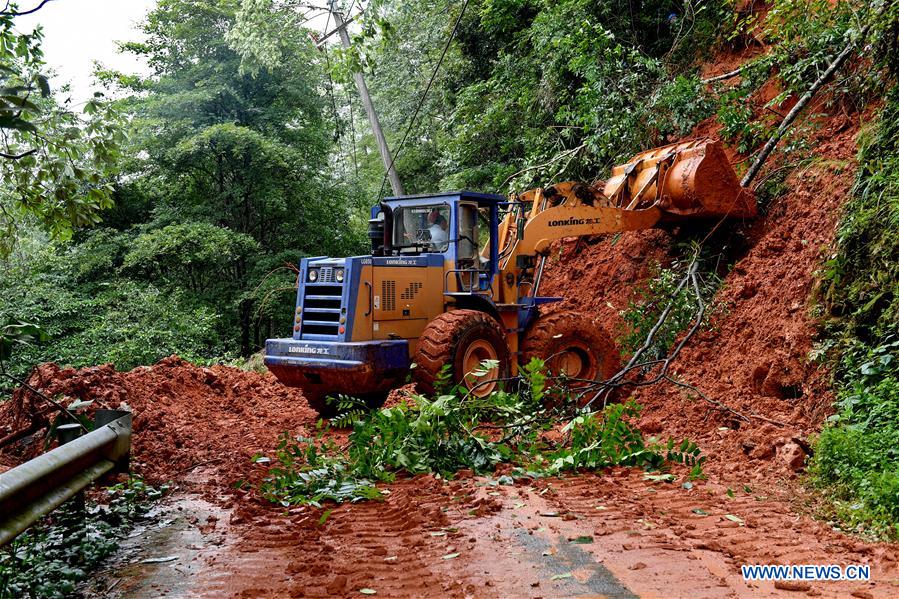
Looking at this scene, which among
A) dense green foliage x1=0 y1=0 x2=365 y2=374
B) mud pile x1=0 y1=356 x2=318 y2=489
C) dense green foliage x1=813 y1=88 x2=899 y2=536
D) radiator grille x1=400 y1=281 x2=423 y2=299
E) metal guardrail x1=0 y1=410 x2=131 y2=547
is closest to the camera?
metal guardrail x1=0 y1=410 x2=131 y2=547

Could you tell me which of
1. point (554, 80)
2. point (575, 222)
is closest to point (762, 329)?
point (575, 222)

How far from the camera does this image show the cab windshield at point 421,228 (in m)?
9.94

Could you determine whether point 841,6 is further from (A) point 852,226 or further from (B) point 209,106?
(B) point 209,106

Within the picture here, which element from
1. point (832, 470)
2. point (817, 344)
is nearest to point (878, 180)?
point (817, 344)

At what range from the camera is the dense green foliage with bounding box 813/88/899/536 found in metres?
5.26

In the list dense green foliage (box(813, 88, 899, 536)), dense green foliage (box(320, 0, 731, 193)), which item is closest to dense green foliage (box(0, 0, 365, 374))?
dense green foliage (box(320, 0, 731, 193))

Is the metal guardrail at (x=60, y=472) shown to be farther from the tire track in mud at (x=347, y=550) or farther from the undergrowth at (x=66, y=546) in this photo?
the tire track in mud at (x=347, y=550)

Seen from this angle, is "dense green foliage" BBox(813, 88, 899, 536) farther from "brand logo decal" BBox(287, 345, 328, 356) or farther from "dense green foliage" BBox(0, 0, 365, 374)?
"dense green foliage" BBox(0, 0, 365, 374)

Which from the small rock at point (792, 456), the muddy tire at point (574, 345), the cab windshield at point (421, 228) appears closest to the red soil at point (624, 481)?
the small rock at point (792, 456)

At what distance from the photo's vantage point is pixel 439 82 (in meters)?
21.4

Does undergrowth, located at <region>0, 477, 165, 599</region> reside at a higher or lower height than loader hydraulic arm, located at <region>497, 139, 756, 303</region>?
lower

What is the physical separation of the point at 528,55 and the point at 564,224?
7805 millimetres

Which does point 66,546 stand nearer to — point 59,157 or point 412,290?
point 59,157

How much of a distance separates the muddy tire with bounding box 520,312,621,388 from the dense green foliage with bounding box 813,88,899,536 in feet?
10.2
